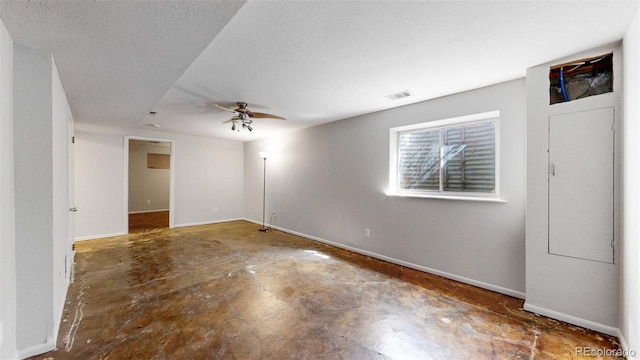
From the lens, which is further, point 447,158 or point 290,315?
point 447,158

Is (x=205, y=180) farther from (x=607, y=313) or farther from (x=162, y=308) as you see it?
(x=607, y=313)

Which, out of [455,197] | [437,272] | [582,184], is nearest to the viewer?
[582,184]

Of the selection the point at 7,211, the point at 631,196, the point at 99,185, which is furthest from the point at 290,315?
the point at 99,185

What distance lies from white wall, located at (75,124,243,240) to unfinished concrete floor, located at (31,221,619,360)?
1638mm

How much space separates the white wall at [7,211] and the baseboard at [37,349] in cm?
6

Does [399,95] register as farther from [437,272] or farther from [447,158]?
[437,272]

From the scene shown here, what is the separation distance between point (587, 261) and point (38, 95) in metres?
4.39

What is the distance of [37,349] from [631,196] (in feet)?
13.8

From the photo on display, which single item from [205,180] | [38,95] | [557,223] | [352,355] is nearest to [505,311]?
[557,223]

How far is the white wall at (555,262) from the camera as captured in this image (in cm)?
191

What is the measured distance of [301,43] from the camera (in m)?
1.89

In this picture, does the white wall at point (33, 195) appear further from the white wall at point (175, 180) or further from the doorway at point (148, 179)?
the doorway at point (148, 179)

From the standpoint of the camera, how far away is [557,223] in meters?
2.12

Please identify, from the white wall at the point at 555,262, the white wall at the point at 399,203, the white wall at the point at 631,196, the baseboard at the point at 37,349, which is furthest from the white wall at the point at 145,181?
the white wall at the point at 631,196
